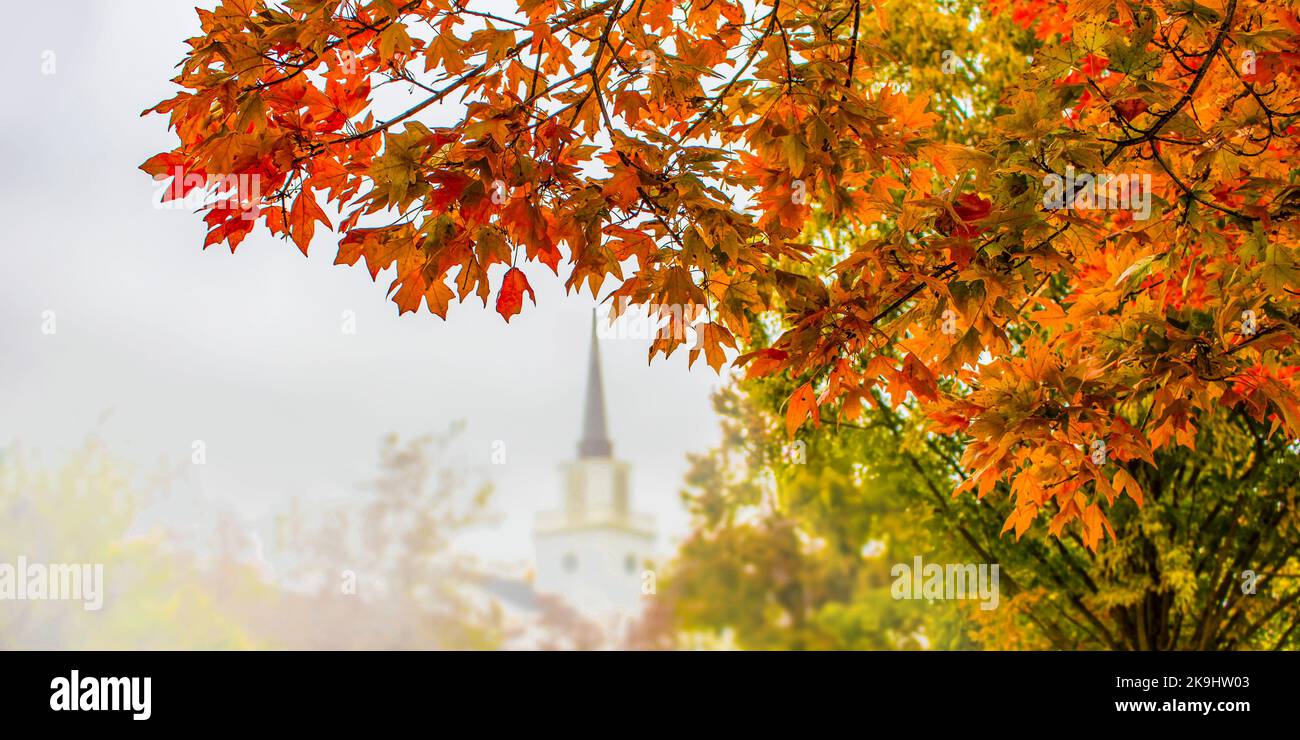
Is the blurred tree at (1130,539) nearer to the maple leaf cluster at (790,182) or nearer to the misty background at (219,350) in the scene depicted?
the maple leaf cluster at (790,182)

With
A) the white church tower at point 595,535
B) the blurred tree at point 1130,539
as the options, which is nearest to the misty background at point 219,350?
the white church tower at point 595,535

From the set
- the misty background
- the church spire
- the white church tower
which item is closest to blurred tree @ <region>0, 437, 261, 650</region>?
the misty background

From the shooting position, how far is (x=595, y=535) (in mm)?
13367

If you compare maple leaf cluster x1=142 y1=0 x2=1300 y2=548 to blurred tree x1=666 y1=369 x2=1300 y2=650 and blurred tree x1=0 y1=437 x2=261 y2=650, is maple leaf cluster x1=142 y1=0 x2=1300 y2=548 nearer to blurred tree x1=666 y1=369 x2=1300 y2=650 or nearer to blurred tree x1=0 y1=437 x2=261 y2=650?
blurred tree x1=666 y1=369 x2=1300 y2=650

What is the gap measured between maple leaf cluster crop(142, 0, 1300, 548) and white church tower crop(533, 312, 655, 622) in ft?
33.3

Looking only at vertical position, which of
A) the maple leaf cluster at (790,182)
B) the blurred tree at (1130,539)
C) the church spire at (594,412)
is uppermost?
the church spire at (594,412)

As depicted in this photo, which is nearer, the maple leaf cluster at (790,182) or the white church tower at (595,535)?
the maple leaf cluster at (790,182)

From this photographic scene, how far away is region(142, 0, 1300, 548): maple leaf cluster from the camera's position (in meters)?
1.51

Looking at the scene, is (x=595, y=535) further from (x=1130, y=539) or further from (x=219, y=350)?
(x=1130, y=539)

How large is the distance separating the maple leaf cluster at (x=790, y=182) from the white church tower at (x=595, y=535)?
10165 millimetres

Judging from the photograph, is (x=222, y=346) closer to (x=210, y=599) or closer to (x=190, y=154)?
(x=210, y=599)

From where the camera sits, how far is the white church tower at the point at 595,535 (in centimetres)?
1221

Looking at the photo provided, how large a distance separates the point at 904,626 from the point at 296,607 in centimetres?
646
